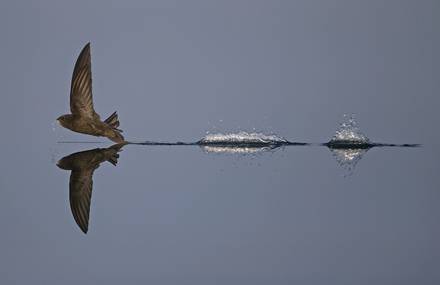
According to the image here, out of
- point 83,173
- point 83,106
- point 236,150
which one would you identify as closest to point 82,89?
point 83,106

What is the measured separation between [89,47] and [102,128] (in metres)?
0.25

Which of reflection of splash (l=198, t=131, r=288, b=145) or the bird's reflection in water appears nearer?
the bird's reflection in water

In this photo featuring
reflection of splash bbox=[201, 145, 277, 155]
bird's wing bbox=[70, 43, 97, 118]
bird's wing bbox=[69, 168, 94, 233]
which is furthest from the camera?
reflection of splash bbox=[201, 145, 277, 155]

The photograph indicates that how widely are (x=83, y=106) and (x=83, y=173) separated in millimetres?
240

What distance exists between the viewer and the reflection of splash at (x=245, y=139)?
2408mm

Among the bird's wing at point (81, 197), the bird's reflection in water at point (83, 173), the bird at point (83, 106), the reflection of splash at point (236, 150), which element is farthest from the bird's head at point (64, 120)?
the reflection of splash at point (236, 150)

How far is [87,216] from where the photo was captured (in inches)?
80.0

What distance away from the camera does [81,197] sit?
2.06 m

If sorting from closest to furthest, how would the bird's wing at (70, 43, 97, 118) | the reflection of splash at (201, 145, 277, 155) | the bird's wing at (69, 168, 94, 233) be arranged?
the bird's wing at (69, 168, 94, 233), the bird's wing at (70, 43, 97, 118), the reflection of splash at (201, 145, 277, 155)

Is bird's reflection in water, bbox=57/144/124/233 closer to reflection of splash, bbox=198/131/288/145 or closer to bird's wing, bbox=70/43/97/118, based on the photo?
bird's wing, bbox=70/43/97/118

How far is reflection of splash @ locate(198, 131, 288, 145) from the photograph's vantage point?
2408 mm

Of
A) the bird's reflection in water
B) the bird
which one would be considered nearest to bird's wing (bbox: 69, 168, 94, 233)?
the bird's reflection in water

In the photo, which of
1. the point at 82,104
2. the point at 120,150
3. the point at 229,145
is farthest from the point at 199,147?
the point at 82,104

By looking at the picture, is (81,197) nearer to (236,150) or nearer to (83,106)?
(83,106)
